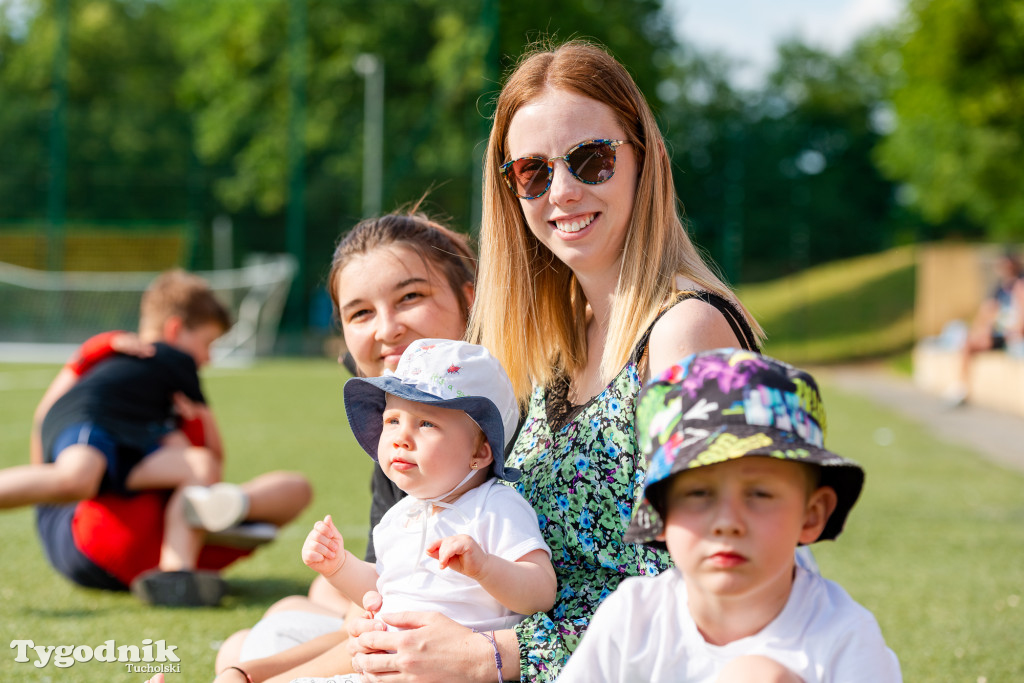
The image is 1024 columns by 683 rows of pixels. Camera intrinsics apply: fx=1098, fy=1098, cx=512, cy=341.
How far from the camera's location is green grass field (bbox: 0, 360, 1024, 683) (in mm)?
4043

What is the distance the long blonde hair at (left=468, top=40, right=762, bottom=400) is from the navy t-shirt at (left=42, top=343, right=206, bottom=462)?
2690mm

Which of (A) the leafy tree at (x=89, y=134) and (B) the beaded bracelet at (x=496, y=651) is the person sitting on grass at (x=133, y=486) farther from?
(A) the leafy tree at (x=89, y=134)

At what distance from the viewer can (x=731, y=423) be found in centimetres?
172

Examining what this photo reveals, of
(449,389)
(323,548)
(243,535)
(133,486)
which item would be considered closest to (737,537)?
(449,389)

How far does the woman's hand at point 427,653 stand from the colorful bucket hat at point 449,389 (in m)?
0.34

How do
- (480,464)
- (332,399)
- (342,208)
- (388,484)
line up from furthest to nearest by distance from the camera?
(342,208), (332,399), (388,484), (480,464)

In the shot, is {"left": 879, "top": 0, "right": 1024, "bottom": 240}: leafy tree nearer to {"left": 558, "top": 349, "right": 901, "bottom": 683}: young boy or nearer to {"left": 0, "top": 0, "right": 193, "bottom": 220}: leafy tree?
{"left": 0, "top": 0, "right": 193, "bottom": 220}: leafy tree

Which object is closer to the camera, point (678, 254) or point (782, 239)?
point (678, 254)

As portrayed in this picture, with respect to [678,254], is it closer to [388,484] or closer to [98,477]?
[388,484]

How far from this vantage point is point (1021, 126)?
2294 centimetres

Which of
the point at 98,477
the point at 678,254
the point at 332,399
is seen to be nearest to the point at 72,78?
the point at 332,399

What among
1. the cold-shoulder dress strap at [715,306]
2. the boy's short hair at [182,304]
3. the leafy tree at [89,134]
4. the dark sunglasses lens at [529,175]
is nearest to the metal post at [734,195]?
the leafy tree at [89,134]

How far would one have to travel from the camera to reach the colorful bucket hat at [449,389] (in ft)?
7.39

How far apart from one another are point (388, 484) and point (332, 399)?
12.2 meters
